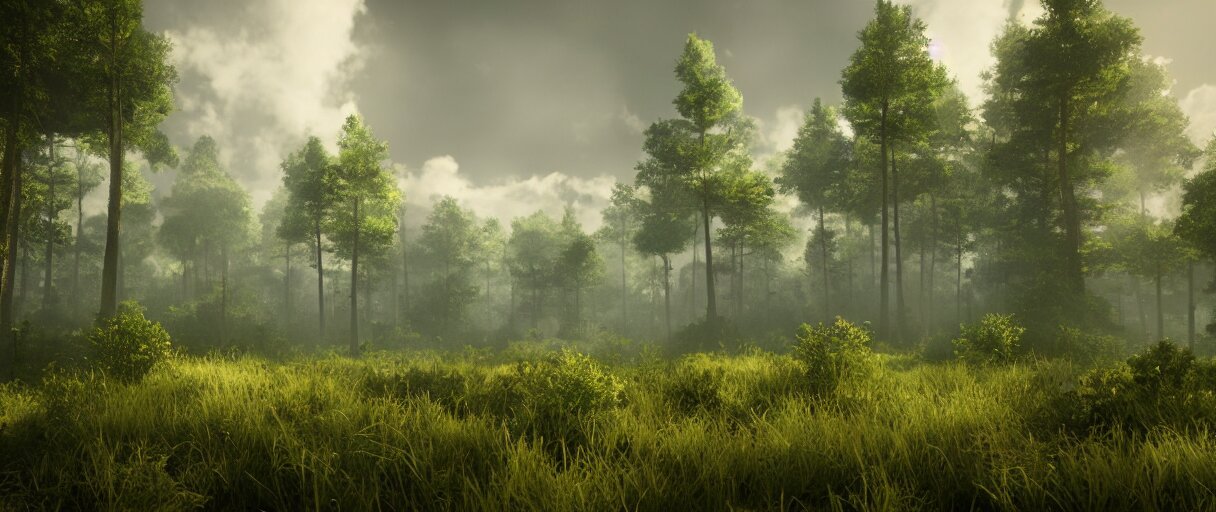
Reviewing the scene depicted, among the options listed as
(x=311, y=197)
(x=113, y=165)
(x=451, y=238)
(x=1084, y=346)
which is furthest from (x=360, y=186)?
(x=1084, y=346)

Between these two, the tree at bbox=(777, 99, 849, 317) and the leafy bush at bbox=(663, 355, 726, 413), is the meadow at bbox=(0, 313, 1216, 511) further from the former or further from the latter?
the tree at bbox=(777, 99, 849, 317)

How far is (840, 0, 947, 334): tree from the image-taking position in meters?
17.3

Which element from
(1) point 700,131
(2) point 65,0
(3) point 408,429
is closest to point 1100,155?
(1) point 700,131

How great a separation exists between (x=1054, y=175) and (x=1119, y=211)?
15.6 metres

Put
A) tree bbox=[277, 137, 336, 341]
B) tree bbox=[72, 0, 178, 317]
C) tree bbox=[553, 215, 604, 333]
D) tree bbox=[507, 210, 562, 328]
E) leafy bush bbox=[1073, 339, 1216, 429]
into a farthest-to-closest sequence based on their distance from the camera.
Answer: tree bbox=[507, 210, 562, 328]
tree bbox=[553, 215, 604, 333]
tree bbox=[277, 137, 336, 341]
tree bbox=[72, 0, 178, 317]
leafy bush bbox=[1073, 339, 1216, 429]

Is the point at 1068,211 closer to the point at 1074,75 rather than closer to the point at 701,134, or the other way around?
the point at 1074,75

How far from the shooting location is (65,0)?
489 inches

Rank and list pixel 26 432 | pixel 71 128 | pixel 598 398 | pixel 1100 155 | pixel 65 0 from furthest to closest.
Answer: pixel 1100 155 < pixel 71 128 < pixel 65 0 < pixel 598 398 < pixel 26 432

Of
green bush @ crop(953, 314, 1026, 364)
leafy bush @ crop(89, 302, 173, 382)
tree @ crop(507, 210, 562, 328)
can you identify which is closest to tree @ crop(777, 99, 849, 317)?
green bush @ crop(953, 314, 1026, 364)

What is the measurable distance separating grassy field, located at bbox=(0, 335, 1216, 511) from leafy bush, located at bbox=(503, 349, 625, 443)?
2 cm

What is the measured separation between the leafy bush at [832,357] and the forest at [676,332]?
0.24 feet

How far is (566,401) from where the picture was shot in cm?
465

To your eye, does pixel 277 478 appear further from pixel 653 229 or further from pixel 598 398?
pixel 653 229

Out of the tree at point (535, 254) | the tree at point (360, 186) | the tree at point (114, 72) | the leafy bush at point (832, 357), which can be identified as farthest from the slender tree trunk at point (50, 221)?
the leafy bush at point (832, 357)
